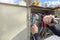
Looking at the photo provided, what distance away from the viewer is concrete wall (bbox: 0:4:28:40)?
0.92 m

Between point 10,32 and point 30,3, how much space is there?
303mm

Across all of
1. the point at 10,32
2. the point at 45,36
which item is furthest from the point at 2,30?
the point at 45,36

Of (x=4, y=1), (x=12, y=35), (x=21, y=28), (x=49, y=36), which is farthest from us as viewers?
(x=49, y=36)

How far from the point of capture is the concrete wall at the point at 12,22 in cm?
92

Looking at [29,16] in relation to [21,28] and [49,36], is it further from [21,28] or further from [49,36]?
[49,36]

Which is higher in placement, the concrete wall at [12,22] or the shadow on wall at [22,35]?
the concrete wall at [12,22]

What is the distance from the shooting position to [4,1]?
0.92m

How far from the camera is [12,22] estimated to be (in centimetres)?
103

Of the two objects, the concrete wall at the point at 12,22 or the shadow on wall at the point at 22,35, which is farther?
the shadow on wall at the point at 22,35

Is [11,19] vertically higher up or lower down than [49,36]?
higher up

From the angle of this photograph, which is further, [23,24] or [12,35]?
[23,24]

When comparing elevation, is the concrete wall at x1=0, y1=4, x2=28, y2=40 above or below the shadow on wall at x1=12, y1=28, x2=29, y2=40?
above

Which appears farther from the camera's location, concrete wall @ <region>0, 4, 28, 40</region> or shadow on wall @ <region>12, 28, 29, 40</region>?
shadow on wall @ <region>12, 28, 29, 40</region>

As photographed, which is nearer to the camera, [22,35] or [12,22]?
[12,22]
